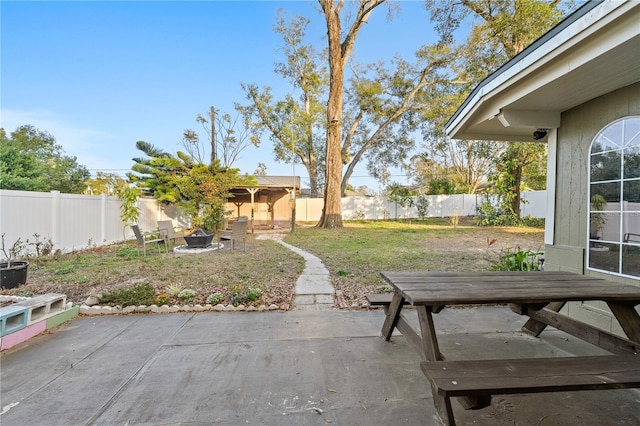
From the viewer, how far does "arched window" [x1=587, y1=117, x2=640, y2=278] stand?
268cm

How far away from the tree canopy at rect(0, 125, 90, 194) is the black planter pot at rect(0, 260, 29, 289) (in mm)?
11832

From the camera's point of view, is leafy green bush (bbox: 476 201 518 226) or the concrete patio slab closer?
the concrete patio slab

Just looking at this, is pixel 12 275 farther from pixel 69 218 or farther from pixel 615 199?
pixel 615 199

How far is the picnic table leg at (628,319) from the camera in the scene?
2207 mm

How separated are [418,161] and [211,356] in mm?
31876

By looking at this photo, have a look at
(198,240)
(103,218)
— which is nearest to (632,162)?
(198,240)

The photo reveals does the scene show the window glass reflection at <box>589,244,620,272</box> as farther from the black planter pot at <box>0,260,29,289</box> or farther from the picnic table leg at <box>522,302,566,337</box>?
the black planter pot at <box>0,260,29,289</box>

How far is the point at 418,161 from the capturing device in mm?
31656

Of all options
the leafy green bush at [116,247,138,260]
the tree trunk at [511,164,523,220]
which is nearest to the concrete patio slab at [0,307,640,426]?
the leafy green bush at [116,247,138,260]

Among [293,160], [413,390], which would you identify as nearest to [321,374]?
[413,390]

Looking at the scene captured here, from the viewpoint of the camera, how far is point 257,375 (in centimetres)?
232

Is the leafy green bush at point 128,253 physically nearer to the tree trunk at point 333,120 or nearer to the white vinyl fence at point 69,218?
the white vinyl fence at point 69,218

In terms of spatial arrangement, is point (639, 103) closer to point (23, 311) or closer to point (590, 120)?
point (590, 120)

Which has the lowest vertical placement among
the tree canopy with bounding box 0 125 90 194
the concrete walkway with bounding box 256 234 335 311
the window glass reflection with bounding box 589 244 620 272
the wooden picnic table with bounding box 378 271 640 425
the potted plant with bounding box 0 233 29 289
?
the concrete walkway with bounding box 256 234 335 311
